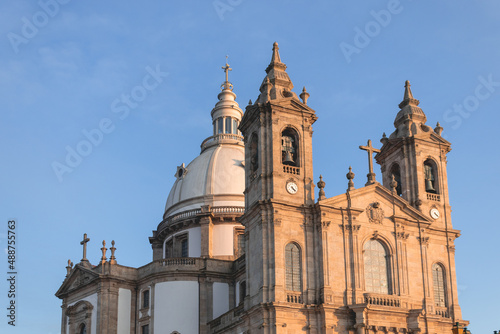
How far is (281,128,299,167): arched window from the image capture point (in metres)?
41.4

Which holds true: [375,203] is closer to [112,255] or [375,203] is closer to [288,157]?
[288,157]

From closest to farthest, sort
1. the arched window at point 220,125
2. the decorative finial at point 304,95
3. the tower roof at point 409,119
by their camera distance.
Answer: the decorative finial at point 304,95, the tower roof at point 409,119, the arched window at point 220,125

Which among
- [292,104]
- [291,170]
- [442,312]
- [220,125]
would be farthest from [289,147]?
[220,125]

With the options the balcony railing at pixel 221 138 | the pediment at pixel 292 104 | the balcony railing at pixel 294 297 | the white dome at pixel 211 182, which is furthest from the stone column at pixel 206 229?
the balcony railing at pixel 294 297

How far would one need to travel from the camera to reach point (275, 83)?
42969 millimetres

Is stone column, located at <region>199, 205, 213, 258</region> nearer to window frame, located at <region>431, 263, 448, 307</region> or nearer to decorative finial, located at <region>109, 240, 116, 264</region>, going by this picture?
decorative finial, located at <region>109, 240, 116, 264</region>

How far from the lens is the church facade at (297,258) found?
3866 cm

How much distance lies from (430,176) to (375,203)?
583 centimetres

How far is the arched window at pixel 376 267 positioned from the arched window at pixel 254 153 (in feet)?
25.0

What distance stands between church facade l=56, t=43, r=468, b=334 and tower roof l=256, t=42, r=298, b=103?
0.09 metres

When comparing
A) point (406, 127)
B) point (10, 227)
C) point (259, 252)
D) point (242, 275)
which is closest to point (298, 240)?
point (259, 252)

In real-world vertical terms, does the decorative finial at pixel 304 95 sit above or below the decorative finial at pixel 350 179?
above

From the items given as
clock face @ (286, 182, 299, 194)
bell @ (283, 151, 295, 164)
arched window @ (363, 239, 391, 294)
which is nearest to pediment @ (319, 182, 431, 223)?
arched window @ (363, 239, 391, 294)

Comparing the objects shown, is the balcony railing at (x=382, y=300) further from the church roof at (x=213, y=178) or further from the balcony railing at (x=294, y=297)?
the church roof at (x=213, y=178)
